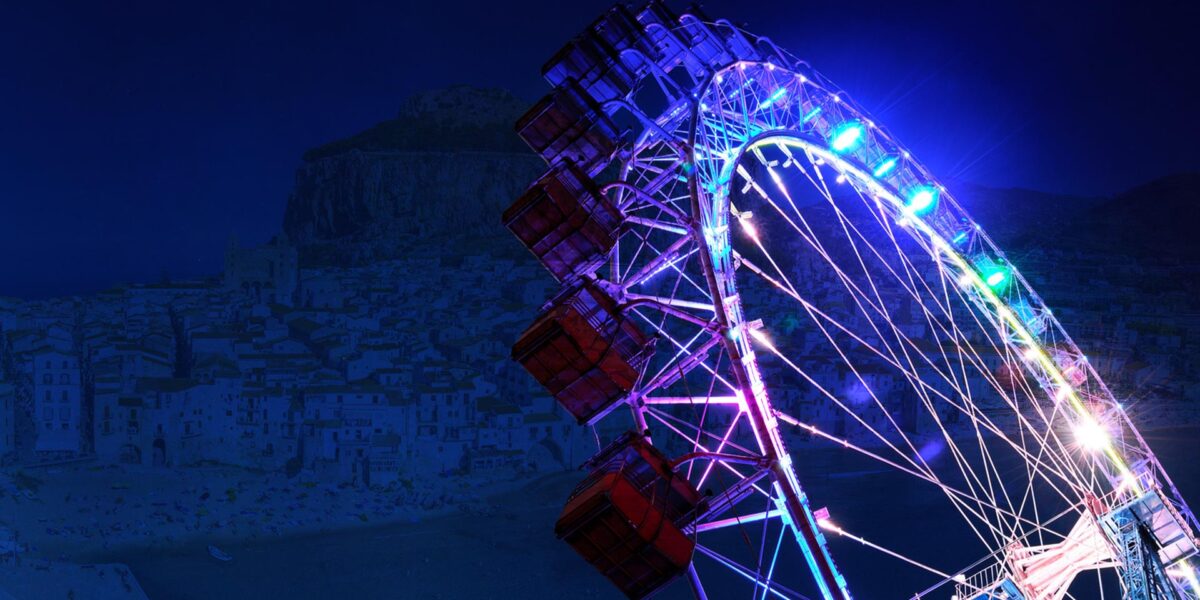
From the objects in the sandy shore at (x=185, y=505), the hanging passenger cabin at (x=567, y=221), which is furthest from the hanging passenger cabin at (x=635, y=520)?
the sandy shore at (x=185, y=505)

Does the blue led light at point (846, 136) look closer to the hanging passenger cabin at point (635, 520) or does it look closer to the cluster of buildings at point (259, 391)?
the hanging passenger cabin at point (635, 520)

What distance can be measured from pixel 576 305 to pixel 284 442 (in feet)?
75.1

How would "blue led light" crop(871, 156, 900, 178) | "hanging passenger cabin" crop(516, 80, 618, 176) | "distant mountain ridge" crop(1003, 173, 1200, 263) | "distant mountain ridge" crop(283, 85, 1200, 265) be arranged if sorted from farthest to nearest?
"distant mountain ridge" crop(283, 85, 1200, 265) → "distant mountain ridge" crop(1003, 173, 1200, 263) → "blue led light" crop(871, 156, 900, 178) → "hanging passenger cabin" crop(516, 80, 618, 176)

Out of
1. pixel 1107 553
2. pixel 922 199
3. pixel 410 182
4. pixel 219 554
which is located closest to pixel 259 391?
pixel 219 554

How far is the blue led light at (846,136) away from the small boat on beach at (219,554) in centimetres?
1848

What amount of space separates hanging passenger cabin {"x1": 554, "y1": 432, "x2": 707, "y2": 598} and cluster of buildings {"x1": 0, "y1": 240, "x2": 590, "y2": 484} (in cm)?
2181

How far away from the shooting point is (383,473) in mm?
26719

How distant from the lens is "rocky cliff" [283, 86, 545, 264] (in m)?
49.2

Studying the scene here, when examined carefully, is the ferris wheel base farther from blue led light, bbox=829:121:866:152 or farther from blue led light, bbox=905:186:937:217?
blue led light, bbox=829:121:866:152

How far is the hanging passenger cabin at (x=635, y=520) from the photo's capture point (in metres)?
5.92

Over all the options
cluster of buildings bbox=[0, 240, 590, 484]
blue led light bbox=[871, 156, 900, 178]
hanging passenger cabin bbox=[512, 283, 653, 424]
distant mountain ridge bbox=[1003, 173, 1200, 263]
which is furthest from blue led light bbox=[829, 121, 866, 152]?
distant mountain ridge bbox=[1003, 173, 1200, 263]

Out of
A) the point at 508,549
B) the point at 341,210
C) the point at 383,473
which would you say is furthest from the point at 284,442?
the point at 341,210

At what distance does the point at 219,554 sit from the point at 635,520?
1904 cm

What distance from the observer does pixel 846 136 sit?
30.1ft
